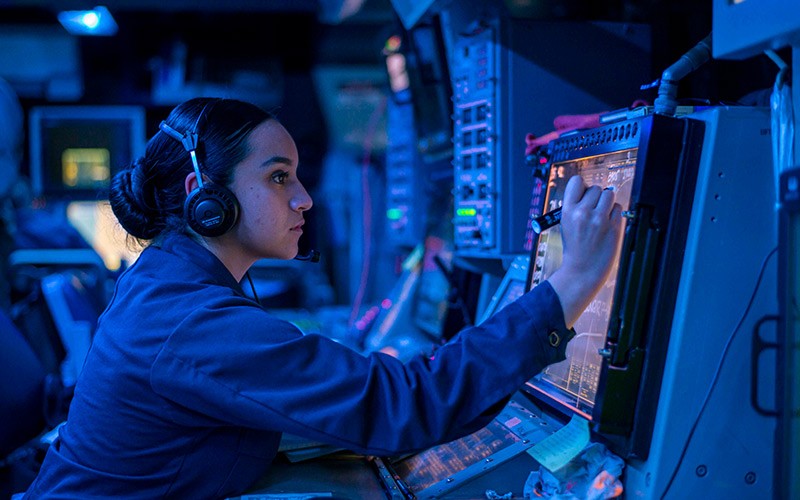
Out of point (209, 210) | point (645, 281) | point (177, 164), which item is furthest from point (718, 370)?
point (177, 164)

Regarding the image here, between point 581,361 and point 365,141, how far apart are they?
13.7 feet

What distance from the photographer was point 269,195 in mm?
1470

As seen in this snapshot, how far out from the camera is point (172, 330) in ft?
4.22

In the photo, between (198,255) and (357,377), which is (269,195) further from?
(357,377)

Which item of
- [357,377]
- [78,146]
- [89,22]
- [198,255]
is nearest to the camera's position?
[357,377]

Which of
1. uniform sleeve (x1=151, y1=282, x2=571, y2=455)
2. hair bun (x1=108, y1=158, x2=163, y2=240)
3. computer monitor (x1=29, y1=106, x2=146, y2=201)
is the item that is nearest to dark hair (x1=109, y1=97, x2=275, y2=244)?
hair bun (x1=108, y1=158, x2=163, y2=240)

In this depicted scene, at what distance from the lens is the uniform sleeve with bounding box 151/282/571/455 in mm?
1196

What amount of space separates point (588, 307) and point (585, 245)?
9.0 inches

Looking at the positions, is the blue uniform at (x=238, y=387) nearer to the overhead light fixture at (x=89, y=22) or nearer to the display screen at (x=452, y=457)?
the display screen at (x=452, y=457)

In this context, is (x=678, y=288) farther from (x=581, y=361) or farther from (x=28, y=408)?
(x=28, y=408)

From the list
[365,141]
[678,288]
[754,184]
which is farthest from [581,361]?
[365,141]

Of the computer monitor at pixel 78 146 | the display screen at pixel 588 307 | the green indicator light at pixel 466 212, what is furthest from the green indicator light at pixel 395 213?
the computer monitor at pixel 78 146

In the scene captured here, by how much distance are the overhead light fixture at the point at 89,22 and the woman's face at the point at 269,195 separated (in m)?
3.66

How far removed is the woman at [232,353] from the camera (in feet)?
3.97
